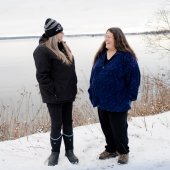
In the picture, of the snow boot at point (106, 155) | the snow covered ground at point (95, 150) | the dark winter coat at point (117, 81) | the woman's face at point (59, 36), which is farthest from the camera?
the snow boot at point (106, 155)

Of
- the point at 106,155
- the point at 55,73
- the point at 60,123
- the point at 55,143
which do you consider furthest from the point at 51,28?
the point at 106,155

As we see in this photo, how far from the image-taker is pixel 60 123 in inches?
206

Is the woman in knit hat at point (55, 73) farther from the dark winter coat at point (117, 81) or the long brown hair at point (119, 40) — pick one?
the long brown hair at point (119, 40)

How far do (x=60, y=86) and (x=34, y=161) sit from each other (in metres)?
1.07

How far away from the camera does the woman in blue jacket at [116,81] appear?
4945mm

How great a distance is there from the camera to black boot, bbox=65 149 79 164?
17.3 feet

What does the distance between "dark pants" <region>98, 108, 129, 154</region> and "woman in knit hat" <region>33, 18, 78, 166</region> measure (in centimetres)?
46

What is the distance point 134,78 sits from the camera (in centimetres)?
492

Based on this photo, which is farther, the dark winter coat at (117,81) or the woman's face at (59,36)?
the woman's face at (59,36)

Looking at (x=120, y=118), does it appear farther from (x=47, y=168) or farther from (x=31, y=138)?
(x=31, y=138)

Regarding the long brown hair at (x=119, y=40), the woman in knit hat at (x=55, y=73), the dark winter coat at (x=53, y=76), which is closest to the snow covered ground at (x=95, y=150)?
the woman in knit hat at (x=55, y=73)

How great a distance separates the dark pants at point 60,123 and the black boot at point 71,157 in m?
0.05

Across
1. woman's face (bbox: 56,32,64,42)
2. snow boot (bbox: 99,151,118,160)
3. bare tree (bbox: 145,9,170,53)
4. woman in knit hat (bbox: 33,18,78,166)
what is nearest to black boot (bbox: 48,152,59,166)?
woman in knit hat (bbox: 33,18,78,166)

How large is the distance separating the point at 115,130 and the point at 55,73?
3.15 ft
